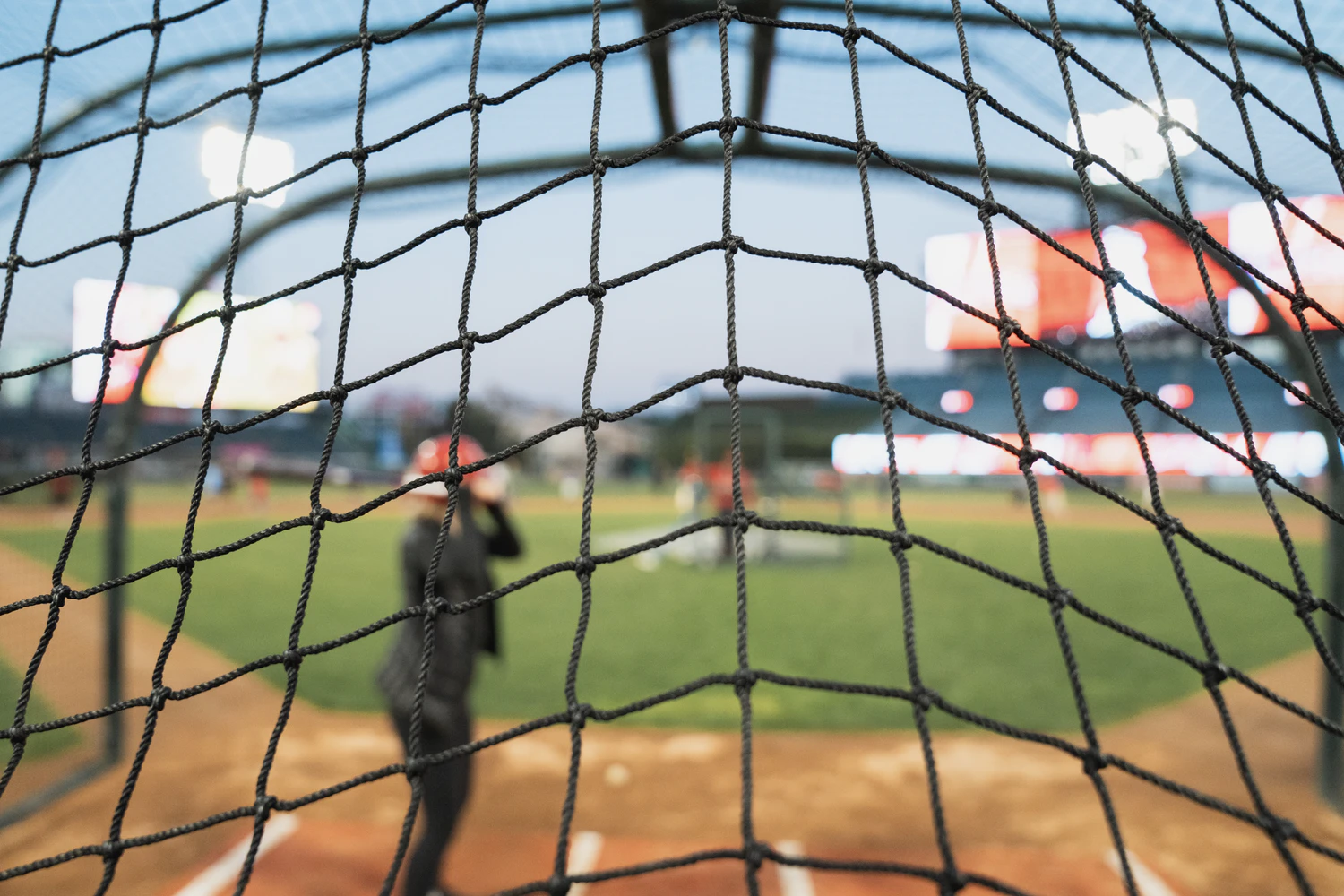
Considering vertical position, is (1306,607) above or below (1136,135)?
below

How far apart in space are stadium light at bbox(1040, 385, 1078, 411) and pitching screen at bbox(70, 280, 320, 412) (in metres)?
21.9

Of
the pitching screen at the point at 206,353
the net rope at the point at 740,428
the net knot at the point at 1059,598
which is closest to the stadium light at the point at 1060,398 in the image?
the pitching screen at the point at 206,353

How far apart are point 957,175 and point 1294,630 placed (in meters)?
5.90

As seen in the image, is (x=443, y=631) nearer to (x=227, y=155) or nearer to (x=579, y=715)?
(x=579, y=715)

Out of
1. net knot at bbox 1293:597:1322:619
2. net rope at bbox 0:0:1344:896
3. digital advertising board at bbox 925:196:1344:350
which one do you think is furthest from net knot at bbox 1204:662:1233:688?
digital advertising board at bbox 925:196:1344:350

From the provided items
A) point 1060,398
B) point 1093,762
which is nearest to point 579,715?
point 1093,762

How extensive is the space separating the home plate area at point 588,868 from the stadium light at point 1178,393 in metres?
21.8

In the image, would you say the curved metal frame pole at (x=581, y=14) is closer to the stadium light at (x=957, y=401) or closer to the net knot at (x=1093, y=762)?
the net knot at (x=1093, y=762)

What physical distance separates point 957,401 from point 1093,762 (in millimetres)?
29981

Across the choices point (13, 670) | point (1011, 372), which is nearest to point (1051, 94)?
point (1011, 372)

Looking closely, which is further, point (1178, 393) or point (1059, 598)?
point (1178, 393)

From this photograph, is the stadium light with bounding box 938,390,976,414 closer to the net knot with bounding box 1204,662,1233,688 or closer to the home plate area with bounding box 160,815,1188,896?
the home plate area with bounding box 160,815,1188,896

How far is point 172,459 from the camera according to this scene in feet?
99.3

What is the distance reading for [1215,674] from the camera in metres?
1.37
